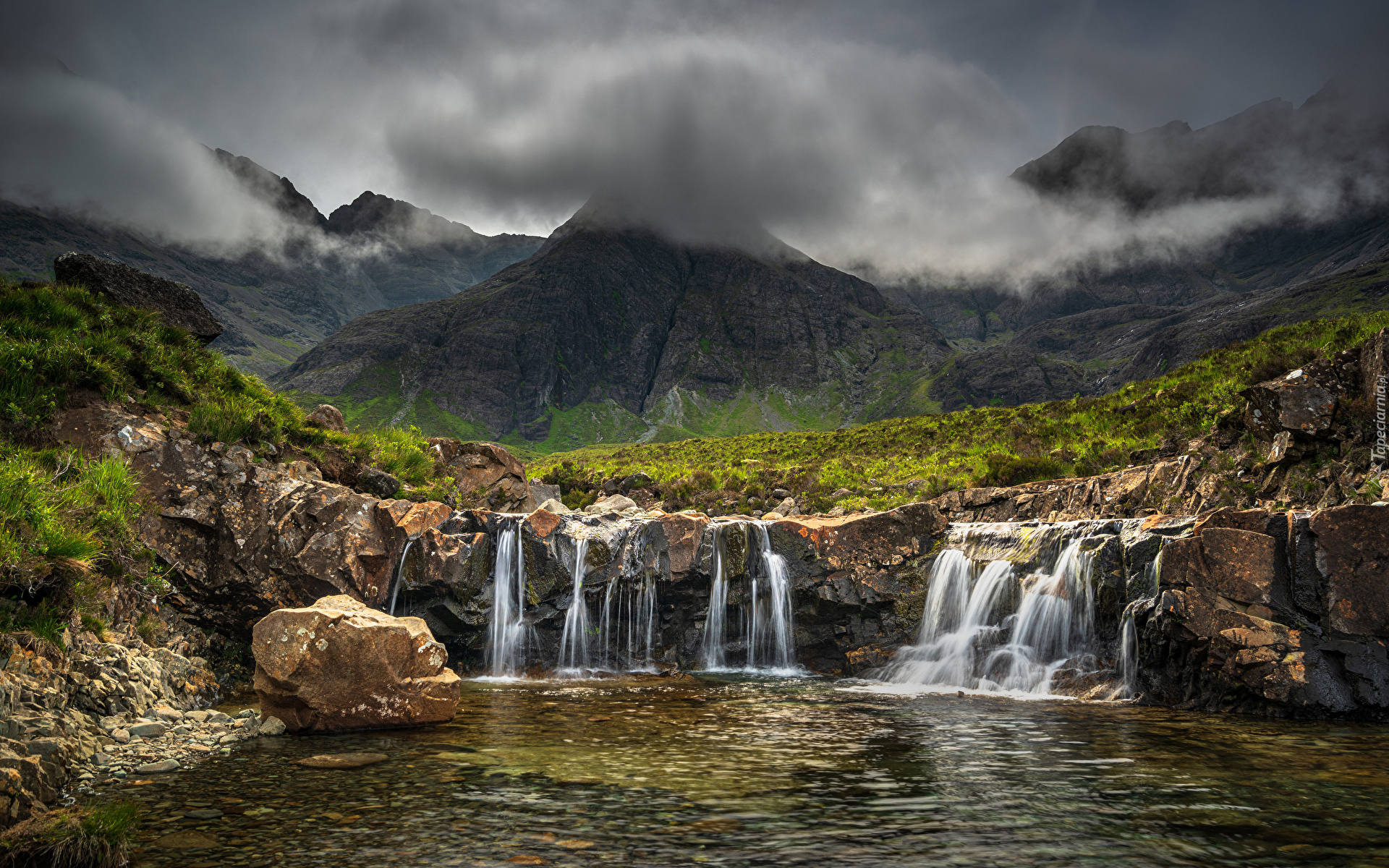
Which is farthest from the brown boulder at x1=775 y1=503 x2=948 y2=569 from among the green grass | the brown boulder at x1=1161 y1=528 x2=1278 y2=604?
A: the green grass

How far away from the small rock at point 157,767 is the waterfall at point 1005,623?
1746 cm

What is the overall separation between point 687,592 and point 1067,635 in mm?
11789

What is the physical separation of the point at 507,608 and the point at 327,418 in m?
11.4

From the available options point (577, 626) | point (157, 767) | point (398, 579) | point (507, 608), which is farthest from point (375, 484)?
point (157, 767)

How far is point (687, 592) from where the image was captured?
2423 cm

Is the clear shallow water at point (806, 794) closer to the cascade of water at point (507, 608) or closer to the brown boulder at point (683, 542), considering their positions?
the cascade of water at point (507, 608)

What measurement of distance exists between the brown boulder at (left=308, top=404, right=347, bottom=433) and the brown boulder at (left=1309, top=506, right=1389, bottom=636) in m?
29.2

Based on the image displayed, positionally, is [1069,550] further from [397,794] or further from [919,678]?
[397,794]

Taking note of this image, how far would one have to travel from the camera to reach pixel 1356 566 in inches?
541

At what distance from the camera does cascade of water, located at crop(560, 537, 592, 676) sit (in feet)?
76.8

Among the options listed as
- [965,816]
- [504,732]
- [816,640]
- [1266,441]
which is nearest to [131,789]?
[504,732]

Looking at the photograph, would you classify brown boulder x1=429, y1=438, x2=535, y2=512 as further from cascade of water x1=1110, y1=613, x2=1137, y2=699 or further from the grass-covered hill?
cascade of water x1=1110, y1=613, x2=1137, y2=699

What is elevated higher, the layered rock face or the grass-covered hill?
the grass-covered hill

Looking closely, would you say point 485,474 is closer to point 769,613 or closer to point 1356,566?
point 769,613
